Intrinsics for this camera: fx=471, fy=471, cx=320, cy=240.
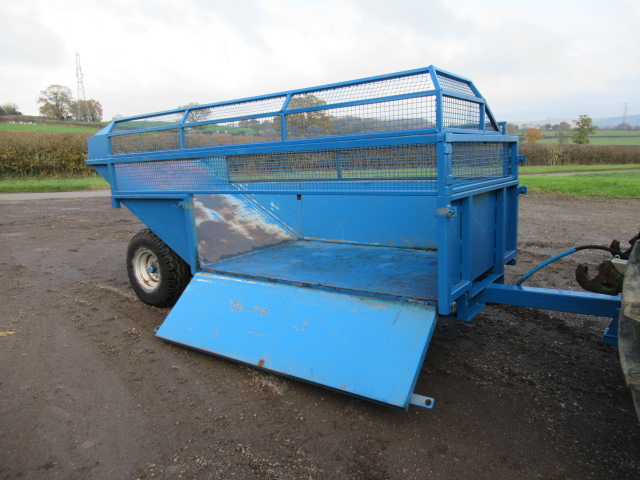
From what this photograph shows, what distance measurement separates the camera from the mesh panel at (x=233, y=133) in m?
4.46

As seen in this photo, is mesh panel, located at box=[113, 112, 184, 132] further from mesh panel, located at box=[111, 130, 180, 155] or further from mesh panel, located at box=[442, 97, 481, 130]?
mesh panel, located at box=[442, 97, 481, 130]

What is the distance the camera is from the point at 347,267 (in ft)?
13.3

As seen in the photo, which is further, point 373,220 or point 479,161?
point 373,220

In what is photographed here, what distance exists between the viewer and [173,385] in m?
3.31

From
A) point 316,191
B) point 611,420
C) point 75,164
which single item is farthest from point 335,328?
point 75,164

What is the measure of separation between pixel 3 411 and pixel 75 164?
22.9m

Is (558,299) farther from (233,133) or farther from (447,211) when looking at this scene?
(233,133)

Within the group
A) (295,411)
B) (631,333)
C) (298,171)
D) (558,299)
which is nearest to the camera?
(631,333)

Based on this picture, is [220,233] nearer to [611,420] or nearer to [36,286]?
[36,286]

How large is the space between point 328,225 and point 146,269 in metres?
2.04

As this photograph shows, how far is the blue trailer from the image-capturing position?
2.94m

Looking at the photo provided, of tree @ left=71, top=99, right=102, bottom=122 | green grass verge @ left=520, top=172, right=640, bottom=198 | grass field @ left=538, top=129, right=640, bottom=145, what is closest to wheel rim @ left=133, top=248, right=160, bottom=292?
green grass verge @ left=520, top=172, right=640, bottom=198

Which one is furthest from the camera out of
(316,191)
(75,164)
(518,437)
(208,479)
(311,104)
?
(75,164)

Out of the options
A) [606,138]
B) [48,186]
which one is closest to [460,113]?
[48,186]
